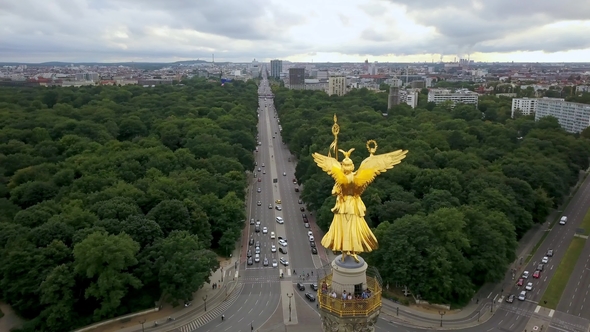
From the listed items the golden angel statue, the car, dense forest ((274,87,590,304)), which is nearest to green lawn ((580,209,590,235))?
the car

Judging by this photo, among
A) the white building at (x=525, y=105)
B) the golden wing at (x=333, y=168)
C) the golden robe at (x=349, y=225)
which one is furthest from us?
the white building at (x=525, y=105)

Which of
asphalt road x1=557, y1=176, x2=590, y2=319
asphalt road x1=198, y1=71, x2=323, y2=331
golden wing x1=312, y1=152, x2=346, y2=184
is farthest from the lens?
asphalt road x1=557, y1=176, x2=590, y2=319

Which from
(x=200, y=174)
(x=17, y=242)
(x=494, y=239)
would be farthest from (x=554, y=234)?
(x=17, y=242)

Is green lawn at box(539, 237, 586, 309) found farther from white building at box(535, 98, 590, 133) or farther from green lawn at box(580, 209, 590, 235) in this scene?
white building at box(535, 98, 590, 133)

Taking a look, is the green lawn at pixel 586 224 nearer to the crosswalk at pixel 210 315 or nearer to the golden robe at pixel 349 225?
the crosswalk at pixel 210 315

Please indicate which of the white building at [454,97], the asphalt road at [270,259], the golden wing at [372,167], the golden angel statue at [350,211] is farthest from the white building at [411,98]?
the golden angel statue at [350,211]

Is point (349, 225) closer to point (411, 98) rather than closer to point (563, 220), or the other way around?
point (563, 220)

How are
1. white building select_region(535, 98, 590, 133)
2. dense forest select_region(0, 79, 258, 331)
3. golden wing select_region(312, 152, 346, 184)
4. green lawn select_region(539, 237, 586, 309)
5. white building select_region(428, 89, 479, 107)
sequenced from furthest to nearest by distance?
1. white building select_region(428, 89, 479, 107)
2. white building select_region(535, 98, 590, 133)
3. green lawn select_region(539, 237, 586, 309)
4. dense forest select_region(0, 79, 258, 331)
5. golden wing select_region(312, 152, 346, 184)
